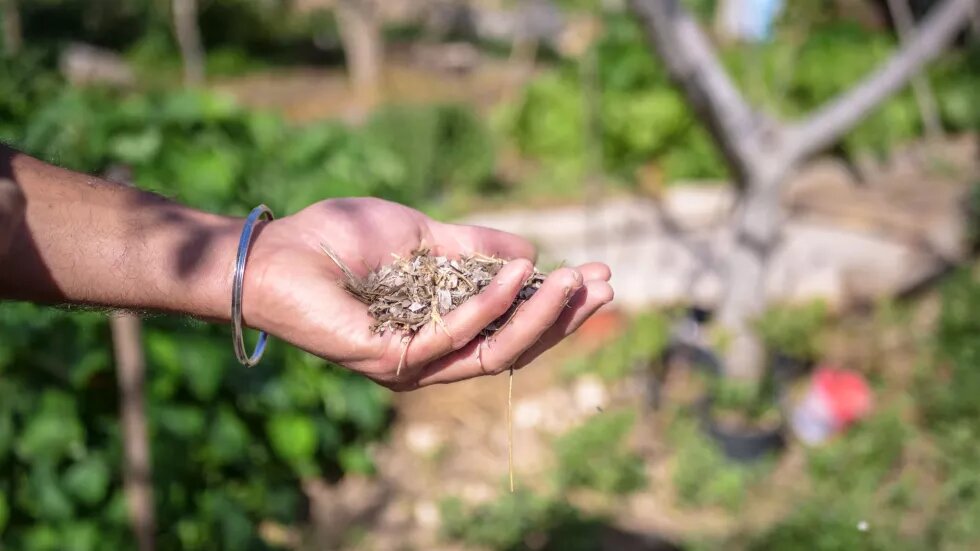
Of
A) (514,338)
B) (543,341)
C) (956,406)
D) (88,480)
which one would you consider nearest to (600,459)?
(956,406)

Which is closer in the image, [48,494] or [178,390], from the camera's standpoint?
[48,494]

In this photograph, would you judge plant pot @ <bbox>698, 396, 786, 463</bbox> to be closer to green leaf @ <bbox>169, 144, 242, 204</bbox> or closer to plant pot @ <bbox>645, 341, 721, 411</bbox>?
plant pot @ <bbox>645, 341, 721, 411</bbox>

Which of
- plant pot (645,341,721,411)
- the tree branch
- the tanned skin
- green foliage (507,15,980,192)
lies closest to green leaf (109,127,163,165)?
the tanned skin

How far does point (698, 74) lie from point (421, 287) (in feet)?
9.51

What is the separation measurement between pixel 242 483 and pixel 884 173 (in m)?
7.71

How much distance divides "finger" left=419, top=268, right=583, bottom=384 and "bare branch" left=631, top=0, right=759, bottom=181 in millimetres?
2833

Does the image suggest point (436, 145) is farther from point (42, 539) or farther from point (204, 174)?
point (42, 539)

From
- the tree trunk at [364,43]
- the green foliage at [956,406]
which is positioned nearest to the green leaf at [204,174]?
the green foliage at [956,406]

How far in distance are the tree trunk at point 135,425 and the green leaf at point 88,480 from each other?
10 cm

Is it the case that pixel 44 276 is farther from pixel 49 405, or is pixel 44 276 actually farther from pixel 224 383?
pixel 224 383

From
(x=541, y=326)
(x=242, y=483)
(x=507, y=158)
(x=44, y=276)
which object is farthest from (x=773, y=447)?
(x=507, y=158)

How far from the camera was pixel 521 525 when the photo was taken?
3.79 meters

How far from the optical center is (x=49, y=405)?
3.13 m

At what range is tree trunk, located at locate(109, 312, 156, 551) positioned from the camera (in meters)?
3.03
